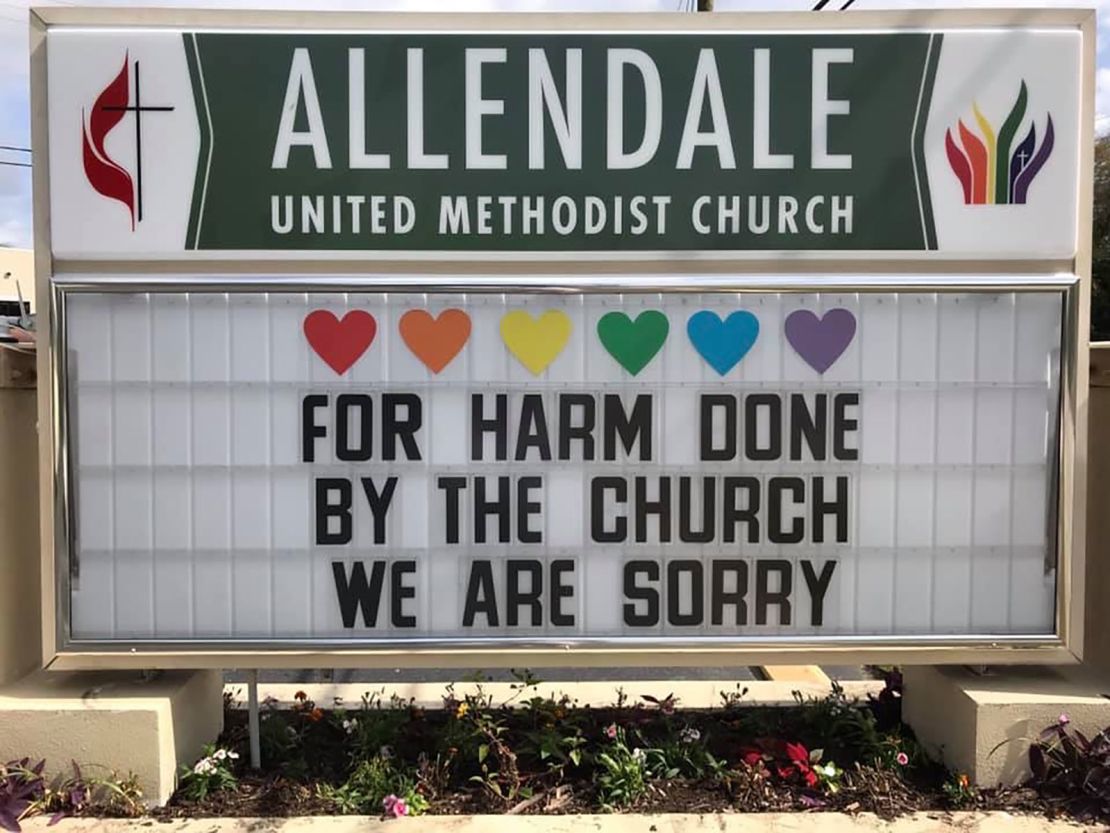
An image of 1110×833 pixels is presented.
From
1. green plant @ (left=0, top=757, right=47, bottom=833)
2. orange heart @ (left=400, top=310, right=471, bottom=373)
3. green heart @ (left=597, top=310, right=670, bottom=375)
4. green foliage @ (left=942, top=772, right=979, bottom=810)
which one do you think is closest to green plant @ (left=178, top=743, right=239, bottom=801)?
green plant @ (left=0, top=757, right=47, bottom=833)

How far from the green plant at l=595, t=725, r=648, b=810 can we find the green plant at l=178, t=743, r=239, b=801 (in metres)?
1.75

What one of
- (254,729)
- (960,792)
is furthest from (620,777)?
(254,729)

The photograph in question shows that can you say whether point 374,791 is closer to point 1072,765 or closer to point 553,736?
point 553,736

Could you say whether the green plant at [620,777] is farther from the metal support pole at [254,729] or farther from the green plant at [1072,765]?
the green plant at [1072,765]

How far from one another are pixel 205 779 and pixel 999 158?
15.4 ft

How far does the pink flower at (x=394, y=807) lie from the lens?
3748mm

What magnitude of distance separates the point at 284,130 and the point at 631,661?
2.96 m

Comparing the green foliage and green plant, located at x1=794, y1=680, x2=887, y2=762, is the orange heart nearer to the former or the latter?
green plant, located at x1=794, y1=680, x2=887, y2=762

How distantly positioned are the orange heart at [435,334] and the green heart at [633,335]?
2.13 ft

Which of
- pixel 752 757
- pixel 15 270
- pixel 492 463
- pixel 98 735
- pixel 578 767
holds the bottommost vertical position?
pixel 578 767

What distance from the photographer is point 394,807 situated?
3.75 meters

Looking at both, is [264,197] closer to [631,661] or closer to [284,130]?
[284,130]

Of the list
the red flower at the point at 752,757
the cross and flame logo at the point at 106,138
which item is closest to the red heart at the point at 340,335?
the cross and flame logo at the point at 106,138

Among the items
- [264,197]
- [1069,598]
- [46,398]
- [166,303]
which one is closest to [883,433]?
[1069,598]
